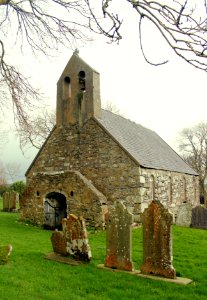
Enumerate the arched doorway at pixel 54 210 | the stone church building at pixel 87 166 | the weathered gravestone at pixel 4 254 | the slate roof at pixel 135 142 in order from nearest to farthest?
the weathered gravestone at pixel 4 254 < the stone church building at pixel 87 166 < the arched doorway at pixel 54 210 < the slate roof at pixel 135 142

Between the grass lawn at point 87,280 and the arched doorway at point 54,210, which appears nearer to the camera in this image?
the grass lawn at point 87,280

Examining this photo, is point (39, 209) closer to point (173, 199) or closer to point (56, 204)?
point (56, 204)

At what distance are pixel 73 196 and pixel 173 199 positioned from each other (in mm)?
7746

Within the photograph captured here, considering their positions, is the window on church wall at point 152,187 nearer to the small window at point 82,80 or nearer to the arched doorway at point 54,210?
the arched doorway at point 54,210

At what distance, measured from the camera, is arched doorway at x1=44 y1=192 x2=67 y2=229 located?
60.0ft

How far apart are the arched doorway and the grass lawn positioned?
634 cm

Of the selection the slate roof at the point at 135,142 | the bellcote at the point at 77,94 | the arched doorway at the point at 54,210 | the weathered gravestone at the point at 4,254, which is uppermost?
the bellcote at the point at 77,94

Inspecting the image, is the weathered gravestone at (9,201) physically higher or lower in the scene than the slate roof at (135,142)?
lower

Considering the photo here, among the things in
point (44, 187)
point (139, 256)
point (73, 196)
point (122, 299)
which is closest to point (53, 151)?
point (44, 187)

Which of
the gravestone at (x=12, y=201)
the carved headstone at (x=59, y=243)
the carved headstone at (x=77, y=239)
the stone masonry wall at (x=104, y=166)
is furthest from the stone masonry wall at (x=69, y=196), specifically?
the gravestone at (x=12, y=201)

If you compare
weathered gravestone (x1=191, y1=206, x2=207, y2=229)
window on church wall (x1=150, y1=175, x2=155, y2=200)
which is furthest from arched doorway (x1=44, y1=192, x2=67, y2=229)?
weathered gravestone (x1=191, y1=206, x2=207, y2=229)

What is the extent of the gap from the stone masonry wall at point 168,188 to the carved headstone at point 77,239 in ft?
24.2

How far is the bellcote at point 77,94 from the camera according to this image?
19016mm

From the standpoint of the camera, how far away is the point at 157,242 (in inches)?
332
